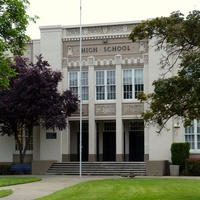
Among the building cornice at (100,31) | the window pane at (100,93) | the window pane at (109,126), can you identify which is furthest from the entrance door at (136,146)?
the building cornice at (100,31)

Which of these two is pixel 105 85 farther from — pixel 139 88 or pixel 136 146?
pixel 136 146

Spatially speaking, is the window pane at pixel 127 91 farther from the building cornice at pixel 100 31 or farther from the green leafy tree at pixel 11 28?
the green leafy tree at pixel 11 28

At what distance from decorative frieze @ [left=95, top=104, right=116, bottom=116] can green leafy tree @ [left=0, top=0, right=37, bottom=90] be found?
697 inches

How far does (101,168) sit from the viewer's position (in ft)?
105

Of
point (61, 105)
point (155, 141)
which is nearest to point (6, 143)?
point (61, 105)

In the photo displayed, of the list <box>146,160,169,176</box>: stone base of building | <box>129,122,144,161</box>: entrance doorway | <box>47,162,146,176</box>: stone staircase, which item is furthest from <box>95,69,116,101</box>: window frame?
<box>146,160,169,176</box>: stone base of building

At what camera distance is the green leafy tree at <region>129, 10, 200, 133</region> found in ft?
47.1

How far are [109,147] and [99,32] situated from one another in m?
8.33

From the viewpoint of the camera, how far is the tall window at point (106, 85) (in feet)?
112

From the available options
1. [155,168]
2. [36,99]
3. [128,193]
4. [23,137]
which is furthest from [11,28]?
[23,137]

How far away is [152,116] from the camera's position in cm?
1630

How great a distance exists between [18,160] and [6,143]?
4.95 ft

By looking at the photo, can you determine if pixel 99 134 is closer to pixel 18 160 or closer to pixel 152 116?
pixel 18 160

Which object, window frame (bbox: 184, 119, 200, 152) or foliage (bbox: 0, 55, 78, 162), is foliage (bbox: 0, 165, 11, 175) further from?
window frame (bbox: 184, 119, 200, 152)
